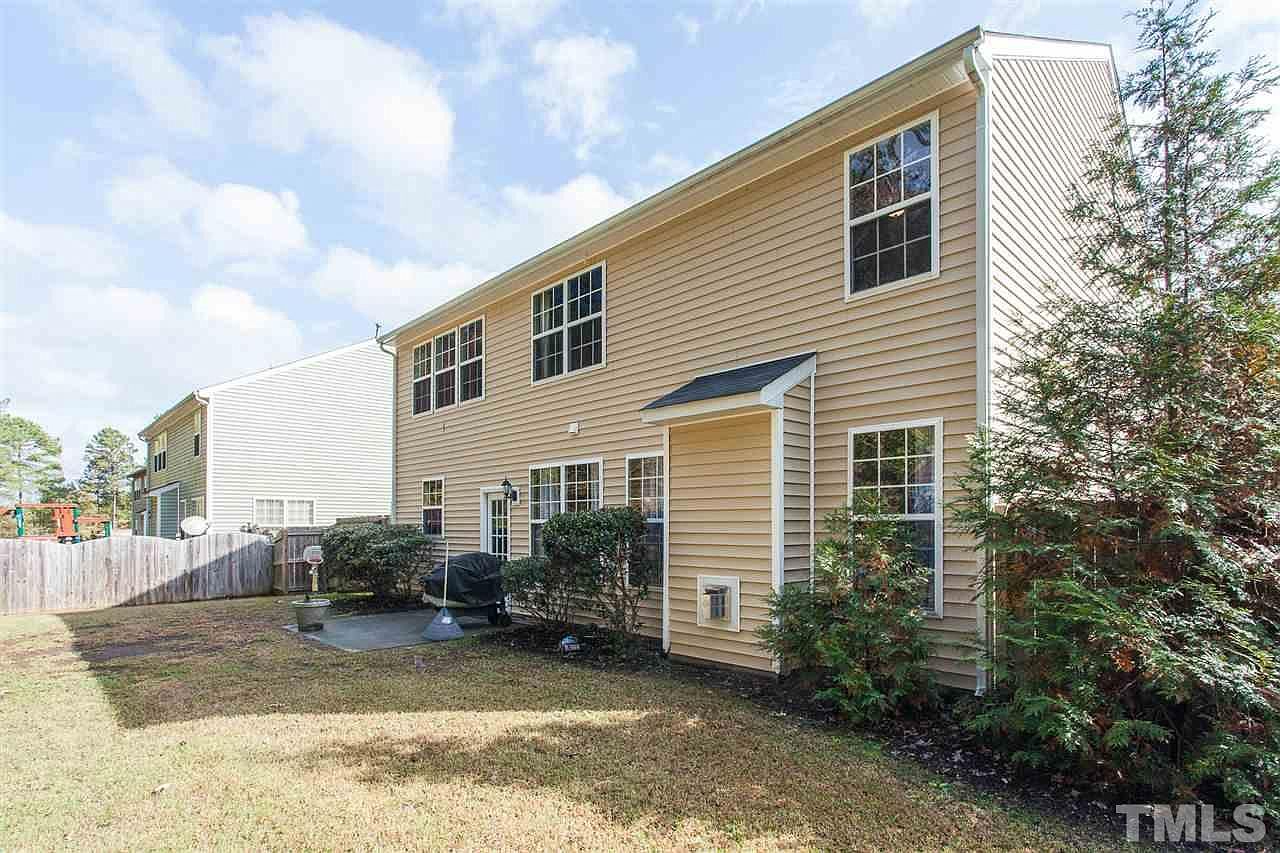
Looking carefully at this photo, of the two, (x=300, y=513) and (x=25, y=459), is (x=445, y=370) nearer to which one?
(x=300, y=513)

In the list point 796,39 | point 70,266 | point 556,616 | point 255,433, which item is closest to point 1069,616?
point 556,616

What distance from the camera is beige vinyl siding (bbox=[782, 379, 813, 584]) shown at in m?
6.48

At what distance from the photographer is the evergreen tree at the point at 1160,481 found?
3686mm

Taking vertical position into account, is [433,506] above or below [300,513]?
above

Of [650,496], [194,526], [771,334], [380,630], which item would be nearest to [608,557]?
[650,496]

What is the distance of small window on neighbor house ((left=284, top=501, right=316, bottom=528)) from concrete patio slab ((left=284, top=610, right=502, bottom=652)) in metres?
9.69

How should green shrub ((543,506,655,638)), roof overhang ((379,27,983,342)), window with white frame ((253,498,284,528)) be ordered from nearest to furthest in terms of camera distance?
roof overhang ((379,27,983,342)), green shrub ((543,506,655,638)), window with white frame ((253,498,284,528))

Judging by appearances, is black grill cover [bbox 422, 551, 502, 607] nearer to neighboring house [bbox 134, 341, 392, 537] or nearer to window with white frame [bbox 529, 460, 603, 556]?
window with white frame [bbox 529, 460, 603, 556]

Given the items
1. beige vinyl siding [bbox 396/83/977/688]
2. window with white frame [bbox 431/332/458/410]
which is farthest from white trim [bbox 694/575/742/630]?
window with white frame [bbox 431/332/458/410]

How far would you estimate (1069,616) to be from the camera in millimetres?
3855

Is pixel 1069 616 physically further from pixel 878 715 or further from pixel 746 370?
pixel 746 370

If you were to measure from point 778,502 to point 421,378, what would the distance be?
967 cm

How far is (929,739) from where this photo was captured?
4.79m

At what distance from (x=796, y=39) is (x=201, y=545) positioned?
15356 millimetres
